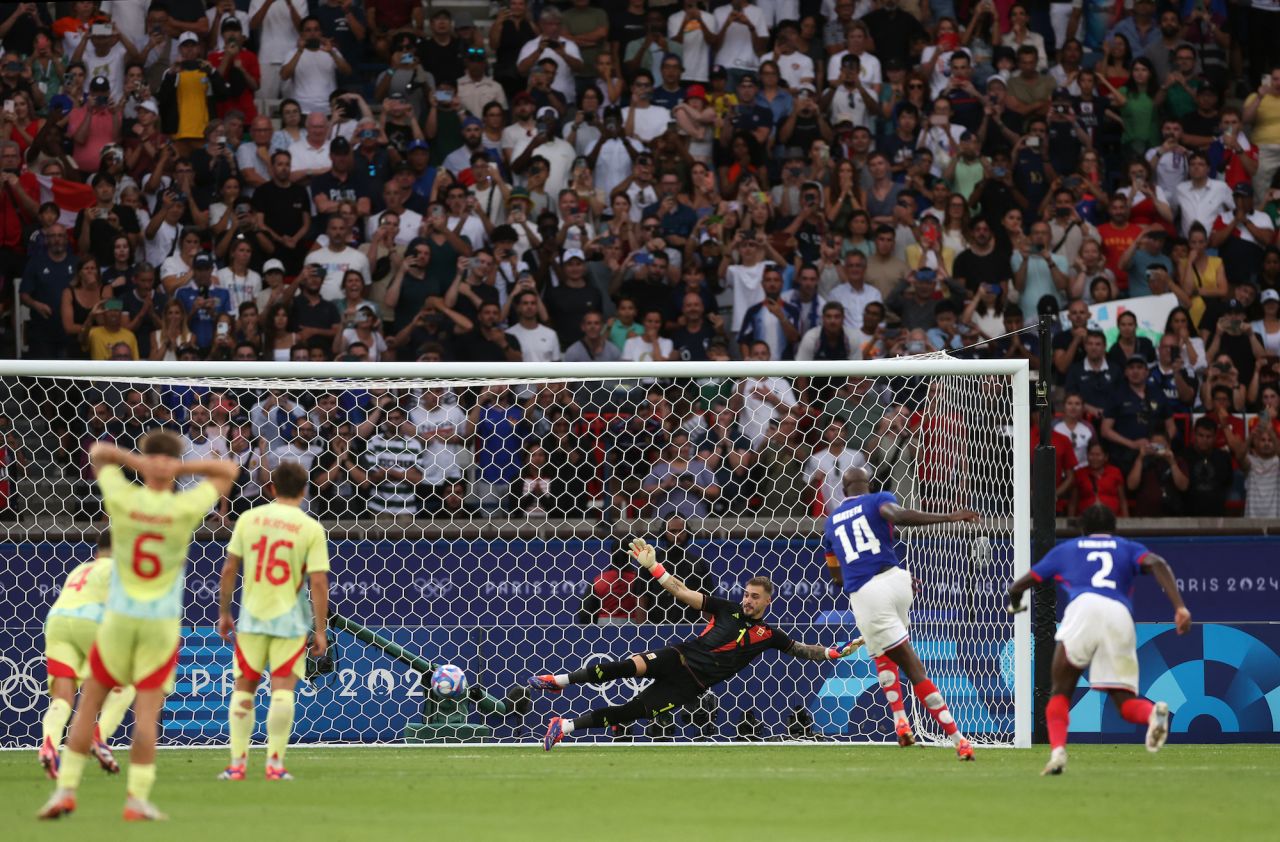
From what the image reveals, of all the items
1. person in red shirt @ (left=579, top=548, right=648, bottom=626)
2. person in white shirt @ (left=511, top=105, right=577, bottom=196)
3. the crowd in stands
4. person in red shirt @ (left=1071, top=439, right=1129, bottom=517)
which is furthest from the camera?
person in white shirt @ (left=511, top=105, right=577, bottom=196)

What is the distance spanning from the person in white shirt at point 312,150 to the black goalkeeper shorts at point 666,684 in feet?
25.1

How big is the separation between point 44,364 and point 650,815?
262 inches

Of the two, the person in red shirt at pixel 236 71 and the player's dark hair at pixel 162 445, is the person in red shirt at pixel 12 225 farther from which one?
the player's dark hair at pixel 162 445

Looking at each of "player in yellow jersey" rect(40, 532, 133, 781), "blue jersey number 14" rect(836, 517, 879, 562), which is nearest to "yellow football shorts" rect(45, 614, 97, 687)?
"player in yellow jersey" rect(40, 532, 133, 781)

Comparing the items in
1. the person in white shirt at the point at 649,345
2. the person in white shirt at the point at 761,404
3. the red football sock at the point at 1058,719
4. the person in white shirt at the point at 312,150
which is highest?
the person in white shirt at the point at 312,150

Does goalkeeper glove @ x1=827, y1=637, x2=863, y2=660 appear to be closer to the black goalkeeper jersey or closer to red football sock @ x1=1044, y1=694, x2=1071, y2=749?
the black goalkeeper jersey

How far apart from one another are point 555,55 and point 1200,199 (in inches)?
287

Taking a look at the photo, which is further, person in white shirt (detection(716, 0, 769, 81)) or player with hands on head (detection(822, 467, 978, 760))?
person in white shirt (detection(716, 0, 769, 81))

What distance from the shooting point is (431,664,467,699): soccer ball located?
576 inches

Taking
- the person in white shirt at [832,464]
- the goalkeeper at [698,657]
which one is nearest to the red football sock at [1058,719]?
the goalkeeper at [698,657]

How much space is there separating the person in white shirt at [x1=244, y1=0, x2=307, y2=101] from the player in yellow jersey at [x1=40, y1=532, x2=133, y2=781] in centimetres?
1028

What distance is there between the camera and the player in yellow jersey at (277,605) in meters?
10.9

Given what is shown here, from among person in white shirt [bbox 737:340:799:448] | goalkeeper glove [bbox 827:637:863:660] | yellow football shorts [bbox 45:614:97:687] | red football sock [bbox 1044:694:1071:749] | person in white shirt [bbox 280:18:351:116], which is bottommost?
red football sock [bbox 1044:694:1071:749]

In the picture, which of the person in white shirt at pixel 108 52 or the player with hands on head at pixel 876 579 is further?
the person in white shirt at pixel 108 52
